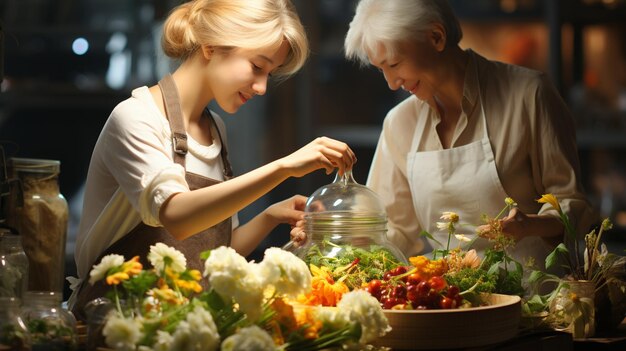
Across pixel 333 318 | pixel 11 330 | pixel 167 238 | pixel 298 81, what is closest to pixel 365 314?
pixel 333 318

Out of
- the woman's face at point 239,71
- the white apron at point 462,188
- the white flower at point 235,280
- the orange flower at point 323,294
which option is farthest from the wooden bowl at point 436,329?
the white apron at point 462,188

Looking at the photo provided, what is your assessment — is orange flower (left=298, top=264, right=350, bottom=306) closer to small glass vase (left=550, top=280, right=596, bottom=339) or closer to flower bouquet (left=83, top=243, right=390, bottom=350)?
flower bouquet (left=83, top=243, right=390, bottom=350)

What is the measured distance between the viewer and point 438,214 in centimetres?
292

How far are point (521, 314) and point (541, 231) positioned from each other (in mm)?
490

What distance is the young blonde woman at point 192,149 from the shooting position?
2.12 metres

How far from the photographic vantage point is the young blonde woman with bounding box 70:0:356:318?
2125mm

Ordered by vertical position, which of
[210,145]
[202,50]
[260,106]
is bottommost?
[260,106]

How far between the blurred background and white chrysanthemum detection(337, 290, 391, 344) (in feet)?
9.84

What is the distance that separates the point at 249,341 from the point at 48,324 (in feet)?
1.38

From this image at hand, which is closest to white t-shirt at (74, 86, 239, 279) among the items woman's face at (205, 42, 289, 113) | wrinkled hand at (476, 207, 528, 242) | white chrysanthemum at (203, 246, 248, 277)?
woman's face at (205, 42, 289, 113)

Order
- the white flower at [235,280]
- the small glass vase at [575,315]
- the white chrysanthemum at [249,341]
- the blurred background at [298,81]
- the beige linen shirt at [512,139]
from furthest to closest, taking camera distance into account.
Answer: the blurred background at [298,81]
the beige linen shirt at [512,139]
the small glass vase at [575,315]
the white flower at [235,280]
the white chrysanthemum at [249,341]

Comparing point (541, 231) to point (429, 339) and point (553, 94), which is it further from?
point (429, 339)

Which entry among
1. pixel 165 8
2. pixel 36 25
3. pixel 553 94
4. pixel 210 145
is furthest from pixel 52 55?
pixel 553 94

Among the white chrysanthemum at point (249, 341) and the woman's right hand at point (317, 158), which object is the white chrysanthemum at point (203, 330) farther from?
the woman's right hand at point (317, 158)
